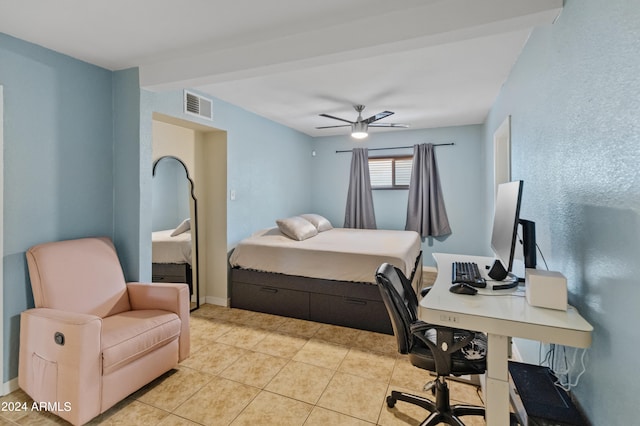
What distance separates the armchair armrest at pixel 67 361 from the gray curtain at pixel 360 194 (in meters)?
4.20

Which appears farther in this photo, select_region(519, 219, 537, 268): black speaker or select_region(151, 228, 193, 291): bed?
select_region(151, 228, 193, 291): bed

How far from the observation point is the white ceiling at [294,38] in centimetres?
168

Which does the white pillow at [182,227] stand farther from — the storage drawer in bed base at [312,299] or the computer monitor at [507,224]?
the computer monitor at [507,224]

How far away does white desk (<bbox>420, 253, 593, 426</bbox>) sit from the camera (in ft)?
3.74

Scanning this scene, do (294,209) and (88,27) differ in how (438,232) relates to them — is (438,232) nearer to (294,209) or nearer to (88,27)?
(294,209)

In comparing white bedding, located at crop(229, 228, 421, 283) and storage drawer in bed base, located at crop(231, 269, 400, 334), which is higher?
white bedding, located at crop(229, 228, 421, 283)

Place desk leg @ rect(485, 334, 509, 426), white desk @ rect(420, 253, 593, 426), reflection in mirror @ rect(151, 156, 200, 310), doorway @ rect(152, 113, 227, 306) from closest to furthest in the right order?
white desk @ rect(420, 253, 593, 426) → desk leg @ rect(485, 334, 509, 426) → reflection in mirror @ rect(151, 156, 200, 310) → doorway @ rect(152, 113, 227, 306)

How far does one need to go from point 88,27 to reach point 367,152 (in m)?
4.19

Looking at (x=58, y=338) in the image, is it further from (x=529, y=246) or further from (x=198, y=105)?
(x=529, y=246)

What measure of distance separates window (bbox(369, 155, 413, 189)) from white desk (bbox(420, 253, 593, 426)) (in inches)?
160

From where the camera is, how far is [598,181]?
1150 mm

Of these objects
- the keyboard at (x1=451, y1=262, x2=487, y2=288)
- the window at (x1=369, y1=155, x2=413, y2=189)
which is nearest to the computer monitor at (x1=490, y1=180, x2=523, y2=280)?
the keyboard at (x1=451, y1=262, x2=487, y2=288)

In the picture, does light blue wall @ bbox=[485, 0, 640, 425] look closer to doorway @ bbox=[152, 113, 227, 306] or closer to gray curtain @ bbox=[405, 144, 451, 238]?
doorway @ bbox=[152, 113, 227, 306]

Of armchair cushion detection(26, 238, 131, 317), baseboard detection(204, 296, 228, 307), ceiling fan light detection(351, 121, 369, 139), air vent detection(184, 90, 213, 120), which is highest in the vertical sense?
air vent detection(184, 90, 213, 120)
